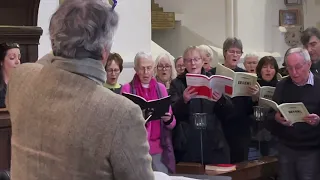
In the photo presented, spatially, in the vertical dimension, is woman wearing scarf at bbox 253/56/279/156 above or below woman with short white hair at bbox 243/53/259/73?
below

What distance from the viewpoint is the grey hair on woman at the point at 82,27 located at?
159 centimetres

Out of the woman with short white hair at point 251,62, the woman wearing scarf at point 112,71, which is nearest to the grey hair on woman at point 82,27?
the woman wearing scarf at point 112,71

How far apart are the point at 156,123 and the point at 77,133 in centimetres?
260

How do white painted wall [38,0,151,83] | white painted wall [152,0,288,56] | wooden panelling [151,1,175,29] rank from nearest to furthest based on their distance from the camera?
white painted wall [38,0,151,83] → wooden panelling [151,1,175,29] → white painted wall [152,0,288,56]

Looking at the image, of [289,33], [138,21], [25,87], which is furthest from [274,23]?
[25,87]

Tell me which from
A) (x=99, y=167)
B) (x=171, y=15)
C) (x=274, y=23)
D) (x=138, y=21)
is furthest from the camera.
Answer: (x=274, y=23)

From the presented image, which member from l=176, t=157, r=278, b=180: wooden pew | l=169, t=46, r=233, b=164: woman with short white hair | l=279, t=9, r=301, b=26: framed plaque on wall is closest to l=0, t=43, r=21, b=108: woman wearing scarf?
l=169, t=46, r=233, b=164: woman with short white hair

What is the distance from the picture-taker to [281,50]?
32.4 ft

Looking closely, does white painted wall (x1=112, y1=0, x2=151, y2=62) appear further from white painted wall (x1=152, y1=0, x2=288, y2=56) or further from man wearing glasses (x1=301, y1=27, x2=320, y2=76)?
A: white painted wall (x1=152, y1=0, x2=288, y2=56)

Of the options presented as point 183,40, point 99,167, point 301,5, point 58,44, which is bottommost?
point 99,167

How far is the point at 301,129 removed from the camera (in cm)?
408

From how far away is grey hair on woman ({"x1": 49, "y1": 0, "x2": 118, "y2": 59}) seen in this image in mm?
1595

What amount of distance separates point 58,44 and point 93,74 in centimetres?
13

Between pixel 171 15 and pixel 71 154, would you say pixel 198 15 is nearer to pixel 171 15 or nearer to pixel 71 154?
pixel 171 15
